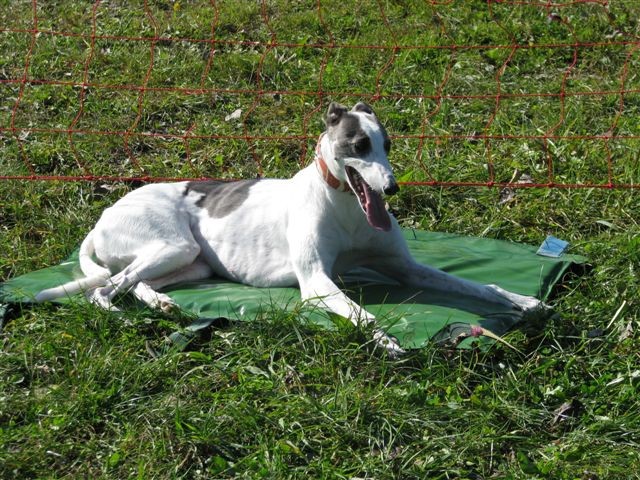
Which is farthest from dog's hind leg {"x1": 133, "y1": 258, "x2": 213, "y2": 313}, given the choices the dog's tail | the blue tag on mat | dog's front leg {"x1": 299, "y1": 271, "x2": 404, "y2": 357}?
the blue tag on mat

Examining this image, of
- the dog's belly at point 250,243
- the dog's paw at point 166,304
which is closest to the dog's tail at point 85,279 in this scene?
the dog's paw at point 166,304

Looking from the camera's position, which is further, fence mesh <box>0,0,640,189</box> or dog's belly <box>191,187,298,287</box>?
fence mesh <box>0,0,640,189</box>

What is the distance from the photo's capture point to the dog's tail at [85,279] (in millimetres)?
5020

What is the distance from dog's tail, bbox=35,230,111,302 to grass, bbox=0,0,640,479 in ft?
0.38

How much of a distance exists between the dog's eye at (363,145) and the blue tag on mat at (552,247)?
A: 1.53 m

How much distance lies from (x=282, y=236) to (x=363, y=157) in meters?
0.82

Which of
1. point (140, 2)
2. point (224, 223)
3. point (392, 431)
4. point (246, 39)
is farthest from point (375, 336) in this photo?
point (140, 2)

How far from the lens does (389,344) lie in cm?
424

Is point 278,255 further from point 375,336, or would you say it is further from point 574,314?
point 574,314

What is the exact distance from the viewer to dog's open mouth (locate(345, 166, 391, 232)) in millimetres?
4727

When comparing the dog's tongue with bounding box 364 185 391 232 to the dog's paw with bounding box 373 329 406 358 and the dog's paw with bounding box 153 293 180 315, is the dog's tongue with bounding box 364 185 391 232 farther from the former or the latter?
the dog's paw with bounding box 153 293 180 315

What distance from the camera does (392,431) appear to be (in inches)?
149

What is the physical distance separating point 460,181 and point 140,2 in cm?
421

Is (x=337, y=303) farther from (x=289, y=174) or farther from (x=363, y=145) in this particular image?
(x=289, y=174)
